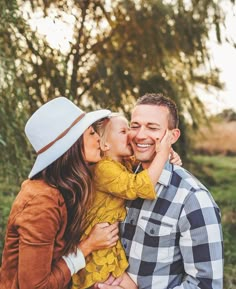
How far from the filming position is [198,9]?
5094 millimetres

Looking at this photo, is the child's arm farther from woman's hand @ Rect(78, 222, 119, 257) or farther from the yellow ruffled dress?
woman's hand @ Rect(78, 222, 119, 257)

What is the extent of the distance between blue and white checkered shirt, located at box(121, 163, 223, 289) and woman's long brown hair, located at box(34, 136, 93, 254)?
8.3 inches

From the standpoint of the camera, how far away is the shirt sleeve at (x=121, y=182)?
200 centimetres

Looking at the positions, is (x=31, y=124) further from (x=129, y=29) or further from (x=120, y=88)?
(x=129, y=29)

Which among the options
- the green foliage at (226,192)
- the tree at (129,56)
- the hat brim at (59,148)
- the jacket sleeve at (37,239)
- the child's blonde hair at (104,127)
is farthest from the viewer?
the green foliage at (226,192)

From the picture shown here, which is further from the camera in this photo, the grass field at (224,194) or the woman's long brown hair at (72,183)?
the grass field at (224,194)

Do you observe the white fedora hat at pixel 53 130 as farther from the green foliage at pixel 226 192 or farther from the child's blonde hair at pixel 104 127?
the green foliage at pixel 226 192

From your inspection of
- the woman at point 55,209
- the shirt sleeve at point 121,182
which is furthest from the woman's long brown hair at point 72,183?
the shirt sleeve at point 121,182

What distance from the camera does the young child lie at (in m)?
2.04

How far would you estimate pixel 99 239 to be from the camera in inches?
81.4

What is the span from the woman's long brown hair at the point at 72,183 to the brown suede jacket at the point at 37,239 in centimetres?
4

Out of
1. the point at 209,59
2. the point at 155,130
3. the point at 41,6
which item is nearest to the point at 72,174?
the point at 155,130

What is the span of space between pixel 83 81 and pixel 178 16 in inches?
42.3

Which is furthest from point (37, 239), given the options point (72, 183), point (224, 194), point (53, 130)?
point (224, 194)
